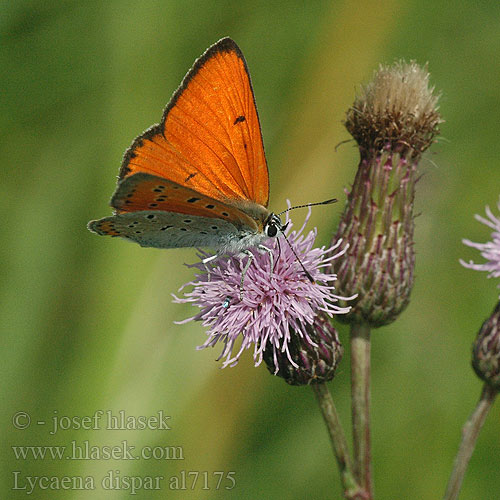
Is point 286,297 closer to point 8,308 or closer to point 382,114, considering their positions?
point 382,114

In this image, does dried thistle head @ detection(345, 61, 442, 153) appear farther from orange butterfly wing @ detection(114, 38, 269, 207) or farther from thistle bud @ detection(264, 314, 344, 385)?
thistle bud @ detection(264, 314, 344, 385)

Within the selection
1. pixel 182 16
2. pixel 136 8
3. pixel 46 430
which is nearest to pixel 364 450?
pixel 46 430

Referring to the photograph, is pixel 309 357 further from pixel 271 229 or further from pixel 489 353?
pixel 489 353

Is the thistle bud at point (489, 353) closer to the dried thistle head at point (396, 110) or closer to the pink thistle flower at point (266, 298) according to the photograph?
the pink thistle flower at point (266, 298)

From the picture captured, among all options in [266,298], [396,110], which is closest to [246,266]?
[266,298]

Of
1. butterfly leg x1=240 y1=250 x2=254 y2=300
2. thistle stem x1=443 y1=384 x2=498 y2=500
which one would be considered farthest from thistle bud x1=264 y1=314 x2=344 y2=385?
thistle stem x1=443 y1=384 x2=498 y2=500

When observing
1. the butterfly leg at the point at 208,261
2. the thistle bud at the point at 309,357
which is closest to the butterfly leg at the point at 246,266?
the butterfly leg at the point at 208,261

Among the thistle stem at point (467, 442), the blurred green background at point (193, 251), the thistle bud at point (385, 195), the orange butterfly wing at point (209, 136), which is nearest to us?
the thistle stem at point (467, 442)
